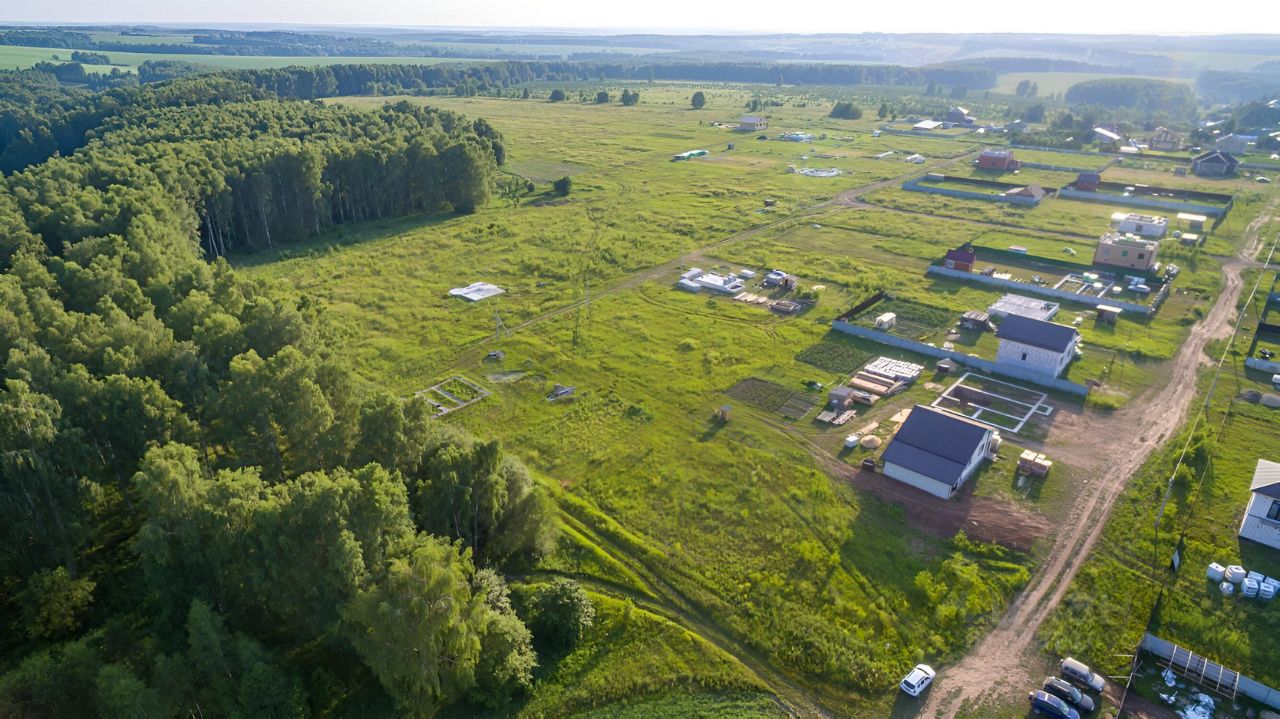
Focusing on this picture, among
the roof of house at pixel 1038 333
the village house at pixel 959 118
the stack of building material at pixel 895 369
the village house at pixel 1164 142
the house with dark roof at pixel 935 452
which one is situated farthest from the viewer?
the village house at pixel 959 118

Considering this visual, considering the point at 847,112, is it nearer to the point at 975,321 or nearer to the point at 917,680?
the point at 975,321

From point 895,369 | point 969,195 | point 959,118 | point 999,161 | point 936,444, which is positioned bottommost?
point 895,369

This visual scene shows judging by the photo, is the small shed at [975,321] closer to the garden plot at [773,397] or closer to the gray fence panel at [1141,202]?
the garden plot at [773,397]

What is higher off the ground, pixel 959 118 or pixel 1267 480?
pixel 959 118

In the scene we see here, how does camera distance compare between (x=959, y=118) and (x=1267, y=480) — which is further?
(x=959, y=118)

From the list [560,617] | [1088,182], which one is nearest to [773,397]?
[560,617]

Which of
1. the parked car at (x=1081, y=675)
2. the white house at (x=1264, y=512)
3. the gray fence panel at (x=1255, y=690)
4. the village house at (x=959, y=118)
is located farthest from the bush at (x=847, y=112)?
the parked car at (x=1081, y=675)

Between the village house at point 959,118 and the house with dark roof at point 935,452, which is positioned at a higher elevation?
the village house at point 959,118
